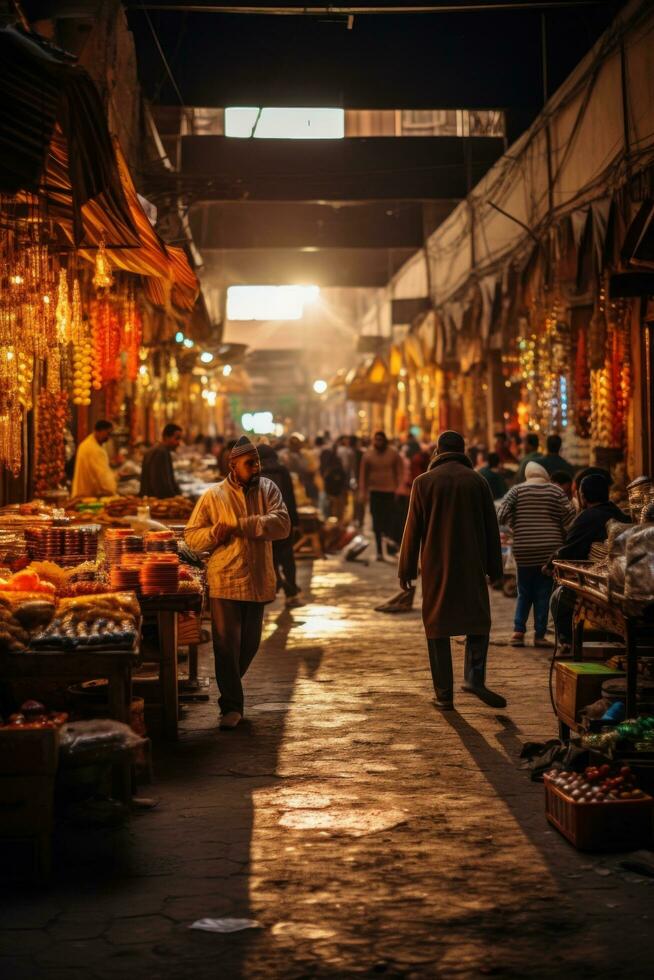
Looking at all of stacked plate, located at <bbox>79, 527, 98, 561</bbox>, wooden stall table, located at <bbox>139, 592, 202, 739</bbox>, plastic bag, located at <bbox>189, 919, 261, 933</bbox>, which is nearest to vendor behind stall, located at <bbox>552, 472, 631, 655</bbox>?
wooden stall table, located at <bbox>139, 592, 202, 739</bbox>

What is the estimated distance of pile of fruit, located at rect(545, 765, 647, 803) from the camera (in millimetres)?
5226

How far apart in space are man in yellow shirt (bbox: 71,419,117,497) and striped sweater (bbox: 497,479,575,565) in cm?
515

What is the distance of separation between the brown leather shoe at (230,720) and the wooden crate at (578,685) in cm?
208

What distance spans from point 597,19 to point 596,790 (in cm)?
1445

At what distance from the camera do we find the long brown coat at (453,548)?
26.7 feet

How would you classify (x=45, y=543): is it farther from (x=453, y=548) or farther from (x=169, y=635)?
(x=453, y=548)

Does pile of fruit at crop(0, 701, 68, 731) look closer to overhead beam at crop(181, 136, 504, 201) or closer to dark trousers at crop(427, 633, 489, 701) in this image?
dark trousers at crop(427, 633, 489, 701)

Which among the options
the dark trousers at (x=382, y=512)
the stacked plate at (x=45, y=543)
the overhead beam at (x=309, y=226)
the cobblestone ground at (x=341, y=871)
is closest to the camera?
the cobblestone ground at (x=341, y=871)

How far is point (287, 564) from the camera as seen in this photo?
563 inches

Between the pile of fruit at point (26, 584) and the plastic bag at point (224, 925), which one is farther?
the pile of fruit at point (26, 584)

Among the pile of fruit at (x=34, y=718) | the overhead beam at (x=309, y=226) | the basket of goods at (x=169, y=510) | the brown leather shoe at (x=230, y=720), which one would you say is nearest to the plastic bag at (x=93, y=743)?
the pile of fruit at (x=34, y=718)

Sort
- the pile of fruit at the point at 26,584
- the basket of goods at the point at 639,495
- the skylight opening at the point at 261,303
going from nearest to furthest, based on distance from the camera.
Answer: the pile of fruit at the point at 26,584 → the basket of goods at the point at 639,495 → the skylight opening at the point at 261,303

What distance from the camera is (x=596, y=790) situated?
5.25m

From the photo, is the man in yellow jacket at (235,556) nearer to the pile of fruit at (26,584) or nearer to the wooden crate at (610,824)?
the pile of fruit at (26,584)
